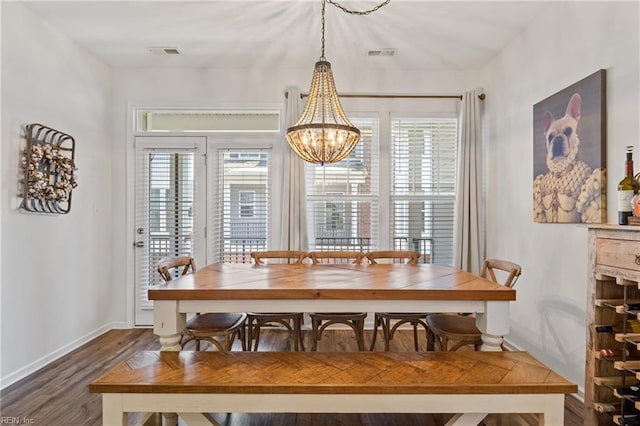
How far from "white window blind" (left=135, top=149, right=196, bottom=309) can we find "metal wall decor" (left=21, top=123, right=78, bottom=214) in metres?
0.81

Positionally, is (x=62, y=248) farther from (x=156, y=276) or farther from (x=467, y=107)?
(x=467, y=107)

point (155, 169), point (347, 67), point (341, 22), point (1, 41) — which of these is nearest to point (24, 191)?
point (1, 41)

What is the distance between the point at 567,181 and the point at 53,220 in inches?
170

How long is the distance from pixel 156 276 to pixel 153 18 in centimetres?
270

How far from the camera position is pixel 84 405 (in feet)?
7.94

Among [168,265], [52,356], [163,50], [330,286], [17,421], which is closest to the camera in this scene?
[330,286]

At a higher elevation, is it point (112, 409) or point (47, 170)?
point (47, 170)

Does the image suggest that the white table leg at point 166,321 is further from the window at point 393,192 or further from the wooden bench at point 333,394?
the window at point 393,192

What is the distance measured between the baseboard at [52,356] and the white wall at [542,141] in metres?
4.10

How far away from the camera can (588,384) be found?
1886mm

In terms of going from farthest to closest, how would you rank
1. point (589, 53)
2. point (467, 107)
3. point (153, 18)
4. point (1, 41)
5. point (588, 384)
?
point (467, 107), point (153, 18), point (1, 41), point (589, 53), point (588, 384)

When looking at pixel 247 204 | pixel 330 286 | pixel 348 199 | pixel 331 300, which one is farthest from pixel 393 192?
pixel 331 300

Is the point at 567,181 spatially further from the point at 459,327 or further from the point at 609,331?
the point at 459,327

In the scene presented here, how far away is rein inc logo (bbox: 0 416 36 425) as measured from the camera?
2.21 metres
